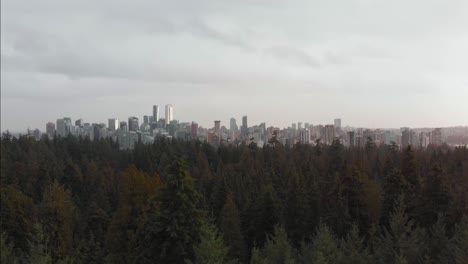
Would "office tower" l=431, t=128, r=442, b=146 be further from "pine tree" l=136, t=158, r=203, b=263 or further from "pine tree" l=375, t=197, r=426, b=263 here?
"pine tree" l=136, t=158, r=203, b=263

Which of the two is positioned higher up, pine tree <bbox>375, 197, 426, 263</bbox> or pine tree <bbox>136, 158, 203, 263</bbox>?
pine tree <bbox>136, 158, 203, 263</bbox>

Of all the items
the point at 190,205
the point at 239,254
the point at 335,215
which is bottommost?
the point at 239,254

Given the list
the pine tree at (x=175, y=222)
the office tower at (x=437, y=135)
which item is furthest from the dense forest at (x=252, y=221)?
the office tower at (x=437, y=135)

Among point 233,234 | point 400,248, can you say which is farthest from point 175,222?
point 233,234

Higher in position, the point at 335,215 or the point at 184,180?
the point at 184,180

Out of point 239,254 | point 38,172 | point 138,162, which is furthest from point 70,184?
point 239,254

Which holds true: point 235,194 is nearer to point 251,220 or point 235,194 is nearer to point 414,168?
point 251,220

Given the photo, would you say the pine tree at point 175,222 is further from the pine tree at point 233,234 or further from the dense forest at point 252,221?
the pine tree at point 233,234

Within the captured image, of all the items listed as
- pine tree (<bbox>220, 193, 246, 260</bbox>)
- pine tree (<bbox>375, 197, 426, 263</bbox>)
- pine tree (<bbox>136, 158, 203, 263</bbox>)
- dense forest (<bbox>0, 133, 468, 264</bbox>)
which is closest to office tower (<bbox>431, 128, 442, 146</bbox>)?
dense forest (<bbox>0, 133, 468, 264</bbox>)

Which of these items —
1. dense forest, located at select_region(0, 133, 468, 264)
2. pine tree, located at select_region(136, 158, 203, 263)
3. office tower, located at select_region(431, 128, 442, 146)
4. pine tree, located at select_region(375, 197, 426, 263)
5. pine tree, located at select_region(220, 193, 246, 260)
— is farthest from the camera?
office tower, located at select_region(431, 128, 442, 146)
